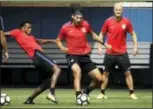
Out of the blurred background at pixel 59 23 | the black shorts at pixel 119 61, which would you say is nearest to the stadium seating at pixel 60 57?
the blurred background at pixel 59 23

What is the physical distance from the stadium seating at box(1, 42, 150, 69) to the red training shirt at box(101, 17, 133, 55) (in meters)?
5.39

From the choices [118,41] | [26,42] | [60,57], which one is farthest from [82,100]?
[60,57]

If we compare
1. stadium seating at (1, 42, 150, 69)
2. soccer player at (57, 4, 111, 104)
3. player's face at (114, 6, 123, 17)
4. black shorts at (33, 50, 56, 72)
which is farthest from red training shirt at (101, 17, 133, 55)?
stadium seating at (1, 42, 150, 69)

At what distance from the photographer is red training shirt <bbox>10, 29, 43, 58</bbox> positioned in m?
11.4

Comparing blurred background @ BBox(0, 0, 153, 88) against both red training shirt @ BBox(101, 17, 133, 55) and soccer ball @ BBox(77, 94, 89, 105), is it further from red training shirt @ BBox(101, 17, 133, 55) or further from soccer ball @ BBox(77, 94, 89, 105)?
soccer ball @ BBox(77, 94, 89, 105)

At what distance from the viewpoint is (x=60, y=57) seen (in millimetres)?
18734

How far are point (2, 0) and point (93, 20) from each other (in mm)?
3040

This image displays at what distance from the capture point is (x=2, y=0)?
18.8 m

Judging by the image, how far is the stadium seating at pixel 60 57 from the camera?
18422 mm

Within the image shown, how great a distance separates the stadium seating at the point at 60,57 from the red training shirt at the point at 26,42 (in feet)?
23.3

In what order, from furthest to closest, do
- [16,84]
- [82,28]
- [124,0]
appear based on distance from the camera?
[16,84] < [124,0] < [82,28]

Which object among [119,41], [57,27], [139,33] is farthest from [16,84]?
[119,41]

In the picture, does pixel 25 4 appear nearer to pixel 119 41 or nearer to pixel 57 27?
pixel 57 27

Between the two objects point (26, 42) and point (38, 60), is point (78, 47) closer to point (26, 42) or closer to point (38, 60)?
point (38, 60)
